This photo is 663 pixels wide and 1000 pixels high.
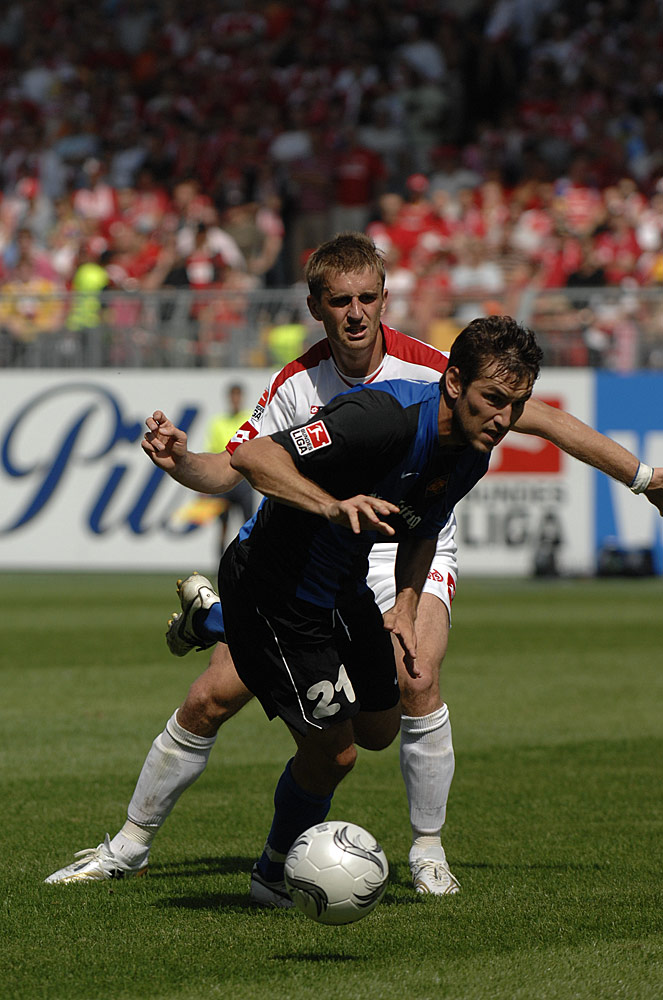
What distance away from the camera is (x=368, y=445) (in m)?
4.55

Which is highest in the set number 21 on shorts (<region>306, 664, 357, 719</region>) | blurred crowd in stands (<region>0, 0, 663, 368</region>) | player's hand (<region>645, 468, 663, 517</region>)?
blurred crowd in stands (<region>0, 0, 663, 368</region>)

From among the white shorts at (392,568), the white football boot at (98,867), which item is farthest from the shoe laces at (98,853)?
the white shorts at (392,568)

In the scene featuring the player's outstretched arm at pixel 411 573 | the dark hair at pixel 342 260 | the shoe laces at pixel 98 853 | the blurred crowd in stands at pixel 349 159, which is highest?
the blurred crowd in stands at pixel 349 159

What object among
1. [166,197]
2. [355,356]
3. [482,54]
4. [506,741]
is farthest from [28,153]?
[355,356]

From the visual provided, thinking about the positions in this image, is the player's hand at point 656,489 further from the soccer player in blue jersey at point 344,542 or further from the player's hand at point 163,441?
Result: the player's hand at point 163,441

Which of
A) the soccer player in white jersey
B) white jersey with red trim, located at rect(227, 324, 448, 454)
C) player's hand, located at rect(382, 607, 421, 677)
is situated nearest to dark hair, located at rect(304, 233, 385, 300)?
the soccer player in white jersey

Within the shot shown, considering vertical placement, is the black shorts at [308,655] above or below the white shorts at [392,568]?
below

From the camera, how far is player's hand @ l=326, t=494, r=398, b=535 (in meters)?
4.26

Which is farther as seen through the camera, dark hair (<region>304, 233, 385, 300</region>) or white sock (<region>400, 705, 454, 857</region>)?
white sock (<region>400, 705, 454, 857</region>)

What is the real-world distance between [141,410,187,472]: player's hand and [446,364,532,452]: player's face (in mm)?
953

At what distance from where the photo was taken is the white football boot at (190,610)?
5531mm

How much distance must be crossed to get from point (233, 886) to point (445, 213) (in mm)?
15713

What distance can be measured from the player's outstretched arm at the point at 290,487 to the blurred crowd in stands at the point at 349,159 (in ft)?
45.8

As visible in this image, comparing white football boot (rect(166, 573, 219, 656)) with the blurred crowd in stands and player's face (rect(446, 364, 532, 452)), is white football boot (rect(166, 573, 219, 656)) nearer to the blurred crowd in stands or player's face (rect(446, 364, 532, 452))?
player's face (rect(446, 364, 532, 452))
